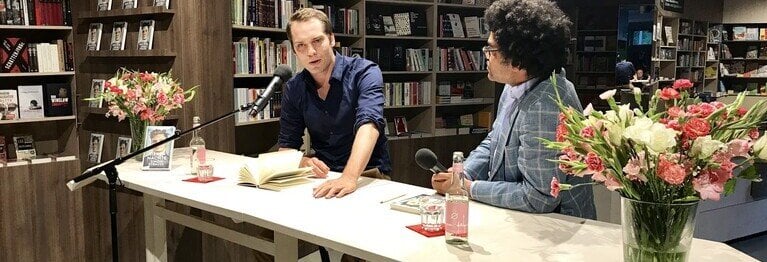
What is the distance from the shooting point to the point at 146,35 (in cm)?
364

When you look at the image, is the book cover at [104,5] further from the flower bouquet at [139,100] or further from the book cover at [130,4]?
the flower bouquet at [139,100]

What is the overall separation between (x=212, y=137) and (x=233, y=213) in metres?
1.79

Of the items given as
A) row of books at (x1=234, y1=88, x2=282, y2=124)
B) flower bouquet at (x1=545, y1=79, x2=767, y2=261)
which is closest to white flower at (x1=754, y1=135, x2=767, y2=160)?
flower bouquet at (x1=545, y1=79, x2=767, y2=261)

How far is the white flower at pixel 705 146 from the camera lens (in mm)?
1234

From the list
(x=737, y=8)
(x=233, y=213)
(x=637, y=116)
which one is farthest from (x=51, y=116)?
(x=737, y=8)

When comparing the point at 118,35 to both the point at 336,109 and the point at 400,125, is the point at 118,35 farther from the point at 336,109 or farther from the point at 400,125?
the point at 400,125

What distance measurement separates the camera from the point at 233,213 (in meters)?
2.07

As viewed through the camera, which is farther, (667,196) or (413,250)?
(413,250)

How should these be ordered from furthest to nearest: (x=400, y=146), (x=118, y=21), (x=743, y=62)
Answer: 1. (x=743, y=62)
2. (x=400, y=146)
3. (x=118, y=21)

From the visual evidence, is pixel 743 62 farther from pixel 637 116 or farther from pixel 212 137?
pixel 637 116

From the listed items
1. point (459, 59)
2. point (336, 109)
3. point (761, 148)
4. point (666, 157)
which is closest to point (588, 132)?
point (666, 157)

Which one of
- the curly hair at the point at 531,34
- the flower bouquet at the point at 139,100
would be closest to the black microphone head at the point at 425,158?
the curly hair at the point at 531,34

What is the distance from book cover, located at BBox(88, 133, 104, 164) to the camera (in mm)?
4000

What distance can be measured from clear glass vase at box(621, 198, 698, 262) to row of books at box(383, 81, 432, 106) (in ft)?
14.3
